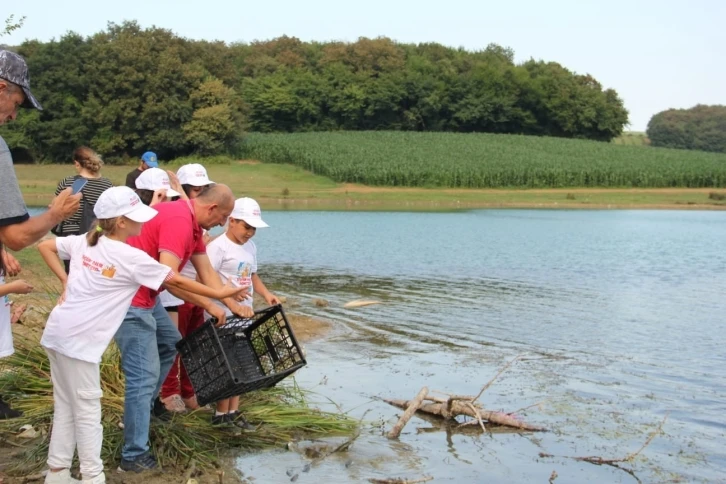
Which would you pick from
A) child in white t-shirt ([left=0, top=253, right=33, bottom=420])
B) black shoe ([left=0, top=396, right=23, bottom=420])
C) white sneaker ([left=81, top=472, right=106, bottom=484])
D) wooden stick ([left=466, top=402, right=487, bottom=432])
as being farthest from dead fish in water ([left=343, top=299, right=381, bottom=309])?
white sneaker ([left=81, top=472, right=106, bottom=484])

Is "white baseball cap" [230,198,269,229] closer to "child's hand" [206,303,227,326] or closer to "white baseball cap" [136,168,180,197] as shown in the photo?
"white baseball cap" [136,168,180,197]

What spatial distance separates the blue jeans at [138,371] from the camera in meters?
5.88

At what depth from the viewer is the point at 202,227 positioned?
664 cm

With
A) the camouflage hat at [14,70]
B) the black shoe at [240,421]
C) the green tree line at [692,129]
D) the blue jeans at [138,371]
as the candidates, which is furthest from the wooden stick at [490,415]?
the green tree line at [692,129]

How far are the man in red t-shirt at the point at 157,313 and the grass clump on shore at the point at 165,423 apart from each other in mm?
298

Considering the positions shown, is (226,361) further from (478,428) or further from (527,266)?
(527,266)

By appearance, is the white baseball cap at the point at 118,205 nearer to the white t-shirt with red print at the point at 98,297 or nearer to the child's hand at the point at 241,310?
the white t-shirt with red print at the point at 98,297

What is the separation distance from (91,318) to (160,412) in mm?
1883

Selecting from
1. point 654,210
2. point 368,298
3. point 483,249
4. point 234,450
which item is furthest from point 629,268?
point 654,210

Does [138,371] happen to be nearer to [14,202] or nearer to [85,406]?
[85,406]

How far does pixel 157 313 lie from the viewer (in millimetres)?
6520

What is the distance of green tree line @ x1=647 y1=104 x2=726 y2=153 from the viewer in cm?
14850

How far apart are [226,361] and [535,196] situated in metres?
54.1

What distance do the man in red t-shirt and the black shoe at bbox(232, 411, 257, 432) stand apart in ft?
2.21
